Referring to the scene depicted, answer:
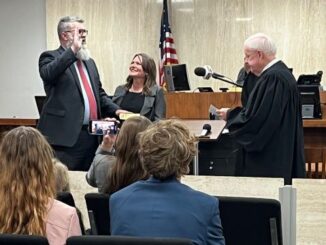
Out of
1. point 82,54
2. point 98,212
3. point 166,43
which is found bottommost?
point 98,212

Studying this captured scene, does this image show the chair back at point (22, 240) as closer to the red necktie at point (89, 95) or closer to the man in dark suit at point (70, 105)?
the man in dark suit at point (70, 105)

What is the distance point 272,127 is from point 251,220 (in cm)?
162

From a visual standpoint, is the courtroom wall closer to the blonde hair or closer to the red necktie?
the red necktie

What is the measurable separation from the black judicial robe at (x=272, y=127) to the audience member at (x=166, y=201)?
67.5 inches

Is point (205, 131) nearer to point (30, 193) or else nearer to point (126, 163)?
→ point (126, 163)

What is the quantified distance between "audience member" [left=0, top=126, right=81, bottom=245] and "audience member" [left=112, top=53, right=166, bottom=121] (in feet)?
7.44

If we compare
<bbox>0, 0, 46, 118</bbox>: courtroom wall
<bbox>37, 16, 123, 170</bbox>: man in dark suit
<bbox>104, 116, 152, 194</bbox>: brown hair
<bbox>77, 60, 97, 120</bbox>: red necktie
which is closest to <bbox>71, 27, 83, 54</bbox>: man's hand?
<bbox>37, 16, 123, 170</bbox>: man in dark suit

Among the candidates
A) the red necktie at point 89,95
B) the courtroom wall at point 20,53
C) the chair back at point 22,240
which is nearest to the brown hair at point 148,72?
the red necktie at point 89,95

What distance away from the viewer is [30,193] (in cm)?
206

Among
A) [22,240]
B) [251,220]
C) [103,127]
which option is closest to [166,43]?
[103,127]

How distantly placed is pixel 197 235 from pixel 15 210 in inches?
24.7

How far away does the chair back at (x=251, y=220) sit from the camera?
2.12 meters

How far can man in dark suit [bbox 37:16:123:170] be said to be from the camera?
12.9 feet

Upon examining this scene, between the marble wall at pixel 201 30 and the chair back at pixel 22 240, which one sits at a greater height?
the marble wall at pixel 201 30
